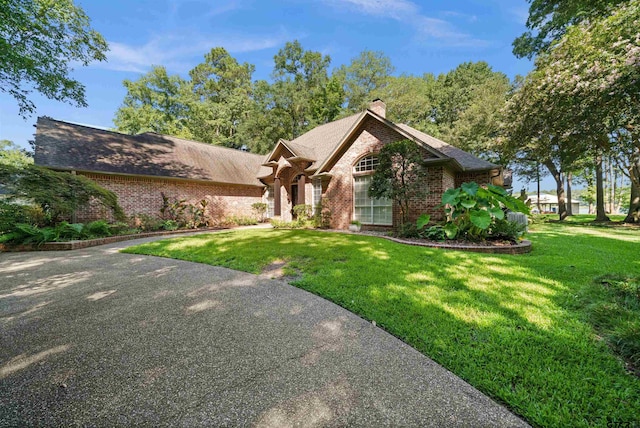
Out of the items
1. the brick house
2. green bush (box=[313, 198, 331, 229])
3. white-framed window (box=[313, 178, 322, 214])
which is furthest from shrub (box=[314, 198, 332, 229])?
white-framed window (box=[313, 178, 322, 214])

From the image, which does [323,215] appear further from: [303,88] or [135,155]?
[303,88]

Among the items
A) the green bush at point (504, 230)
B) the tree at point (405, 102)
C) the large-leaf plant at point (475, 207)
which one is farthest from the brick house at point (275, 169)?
the tree at point (405, 102)

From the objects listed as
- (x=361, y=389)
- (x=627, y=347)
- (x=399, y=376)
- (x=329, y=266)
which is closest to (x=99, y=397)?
(x=361, y=389)

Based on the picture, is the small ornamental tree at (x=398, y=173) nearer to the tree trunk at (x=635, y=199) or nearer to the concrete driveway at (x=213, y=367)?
the concrete driveway at (x=213, y=367)

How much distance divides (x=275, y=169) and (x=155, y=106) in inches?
916

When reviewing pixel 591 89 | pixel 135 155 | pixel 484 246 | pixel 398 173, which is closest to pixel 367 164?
pixel 398 173

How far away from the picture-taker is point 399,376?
209 centimetres

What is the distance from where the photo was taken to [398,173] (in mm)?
9180

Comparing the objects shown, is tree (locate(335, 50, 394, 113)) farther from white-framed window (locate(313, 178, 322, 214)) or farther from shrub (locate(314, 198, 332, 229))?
shrub (locate(314, 198, 332, 229))

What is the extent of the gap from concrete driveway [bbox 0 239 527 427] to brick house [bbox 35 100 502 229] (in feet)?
26.3

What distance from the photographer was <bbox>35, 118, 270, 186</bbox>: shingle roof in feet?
36.1

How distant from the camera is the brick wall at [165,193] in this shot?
37.6 ft

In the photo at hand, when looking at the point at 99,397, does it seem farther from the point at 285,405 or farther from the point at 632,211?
the point at 632,211

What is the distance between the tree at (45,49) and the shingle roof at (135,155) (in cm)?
173
